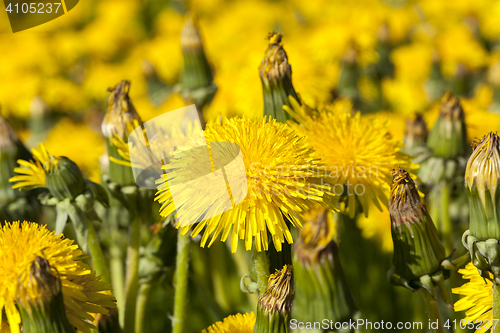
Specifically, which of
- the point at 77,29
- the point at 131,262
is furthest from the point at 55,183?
the point at 77,29

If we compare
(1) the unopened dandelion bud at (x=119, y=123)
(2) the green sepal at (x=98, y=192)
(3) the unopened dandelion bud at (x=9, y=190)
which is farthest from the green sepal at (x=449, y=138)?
(3) the unopened dandelion bud at (x=9, y=190)

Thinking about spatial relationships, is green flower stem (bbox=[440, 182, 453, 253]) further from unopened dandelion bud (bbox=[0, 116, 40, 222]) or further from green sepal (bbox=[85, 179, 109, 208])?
unopened dandelion bud (bbox=[0, 116, 40, 222])

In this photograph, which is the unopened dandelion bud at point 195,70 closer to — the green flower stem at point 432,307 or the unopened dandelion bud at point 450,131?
the unopened dandelion bud at point 450,131

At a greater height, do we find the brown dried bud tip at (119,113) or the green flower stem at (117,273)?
the brown dried bud tip at (119,113)

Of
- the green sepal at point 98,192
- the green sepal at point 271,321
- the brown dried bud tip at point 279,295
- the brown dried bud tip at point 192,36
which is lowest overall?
the green sepal at point 271,321

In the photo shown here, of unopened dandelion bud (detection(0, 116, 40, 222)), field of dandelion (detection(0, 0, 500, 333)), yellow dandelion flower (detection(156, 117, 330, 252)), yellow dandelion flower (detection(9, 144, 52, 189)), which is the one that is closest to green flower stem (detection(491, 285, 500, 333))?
field of dandelion (detection(0, 0, 500, 333))

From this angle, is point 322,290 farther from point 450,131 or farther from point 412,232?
point 450,131

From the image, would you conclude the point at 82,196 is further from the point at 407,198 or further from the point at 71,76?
the point at 71,76
